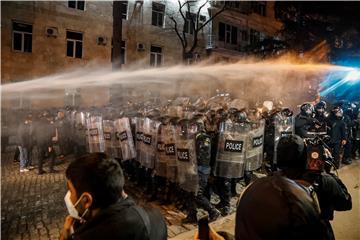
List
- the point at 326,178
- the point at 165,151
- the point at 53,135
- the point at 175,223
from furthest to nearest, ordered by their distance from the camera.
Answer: the point at 53,135 → the point at 165,151 → the point at 175,223 → the point at 326,178

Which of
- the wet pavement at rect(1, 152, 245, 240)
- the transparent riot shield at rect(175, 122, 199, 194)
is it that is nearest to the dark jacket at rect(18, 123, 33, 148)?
the wet pavement at rect(1, 152, 245, 240)

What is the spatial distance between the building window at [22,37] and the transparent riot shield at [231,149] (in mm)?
17753

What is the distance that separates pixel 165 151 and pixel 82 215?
4812mm

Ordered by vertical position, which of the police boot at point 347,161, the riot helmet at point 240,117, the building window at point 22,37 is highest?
the building window at point 22,37

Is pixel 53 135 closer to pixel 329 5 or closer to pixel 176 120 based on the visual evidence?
pixel 176 120

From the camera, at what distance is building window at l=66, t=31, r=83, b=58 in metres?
22.3

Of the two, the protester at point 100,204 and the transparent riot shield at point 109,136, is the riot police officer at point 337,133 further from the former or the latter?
the protester at point 100,204

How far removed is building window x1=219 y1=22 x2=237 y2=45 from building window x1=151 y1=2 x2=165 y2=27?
7.51 meters

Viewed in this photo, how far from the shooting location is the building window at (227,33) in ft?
108

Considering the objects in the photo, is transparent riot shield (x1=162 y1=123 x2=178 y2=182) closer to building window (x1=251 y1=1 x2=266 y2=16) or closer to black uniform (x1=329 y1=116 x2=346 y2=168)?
black uniform (x1=329 y1=116 x2=346 y2=168)

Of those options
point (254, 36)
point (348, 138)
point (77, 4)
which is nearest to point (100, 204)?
point (348, 138)

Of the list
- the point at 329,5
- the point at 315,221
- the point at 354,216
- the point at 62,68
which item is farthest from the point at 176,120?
the point at 329,5

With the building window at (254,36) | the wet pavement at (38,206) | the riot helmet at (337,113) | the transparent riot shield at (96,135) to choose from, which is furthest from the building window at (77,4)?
the building window at (254,36)

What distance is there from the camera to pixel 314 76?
93.7ft
